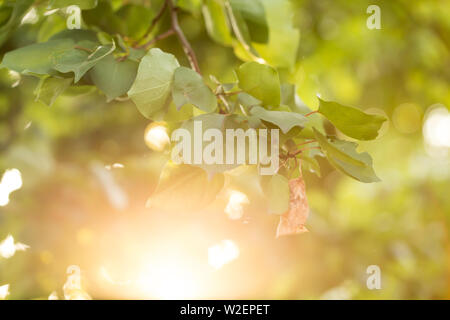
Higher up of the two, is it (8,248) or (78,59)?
(78,59)

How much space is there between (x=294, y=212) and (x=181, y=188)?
86mm

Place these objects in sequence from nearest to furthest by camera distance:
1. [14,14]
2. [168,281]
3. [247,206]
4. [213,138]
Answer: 1. [213,138]
2. [14,14]
3. [247,206]
4. [168,281]

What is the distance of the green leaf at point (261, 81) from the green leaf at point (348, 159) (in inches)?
1.8

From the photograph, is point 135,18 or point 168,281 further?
point 168,281

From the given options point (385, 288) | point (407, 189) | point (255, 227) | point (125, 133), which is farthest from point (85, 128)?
point (407, 189)

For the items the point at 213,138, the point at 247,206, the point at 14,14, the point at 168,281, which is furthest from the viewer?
the point at 168,281

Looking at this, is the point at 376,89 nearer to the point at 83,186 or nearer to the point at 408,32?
the point at 408,32

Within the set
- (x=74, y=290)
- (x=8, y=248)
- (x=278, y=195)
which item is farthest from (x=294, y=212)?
(x=8, y=248)

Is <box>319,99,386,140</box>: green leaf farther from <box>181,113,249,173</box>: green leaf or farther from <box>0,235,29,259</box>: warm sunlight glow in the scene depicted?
<box>0,235,29,259</box>: warm sunlight glow

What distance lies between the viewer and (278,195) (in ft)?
1.16

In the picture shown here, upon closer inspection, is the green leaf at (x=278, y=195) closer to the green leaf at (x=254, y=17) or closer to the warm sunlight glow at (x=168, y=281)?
the green leaf at (x=254, y=17)

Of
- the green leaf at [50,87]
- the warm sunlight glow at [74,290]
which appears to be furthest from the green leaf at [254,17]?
the warm sunlight glow at [74,290]

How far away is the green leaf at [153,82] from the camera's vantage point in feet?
1.14

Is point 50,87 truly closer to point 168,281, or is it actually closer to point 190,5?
point 190,5
